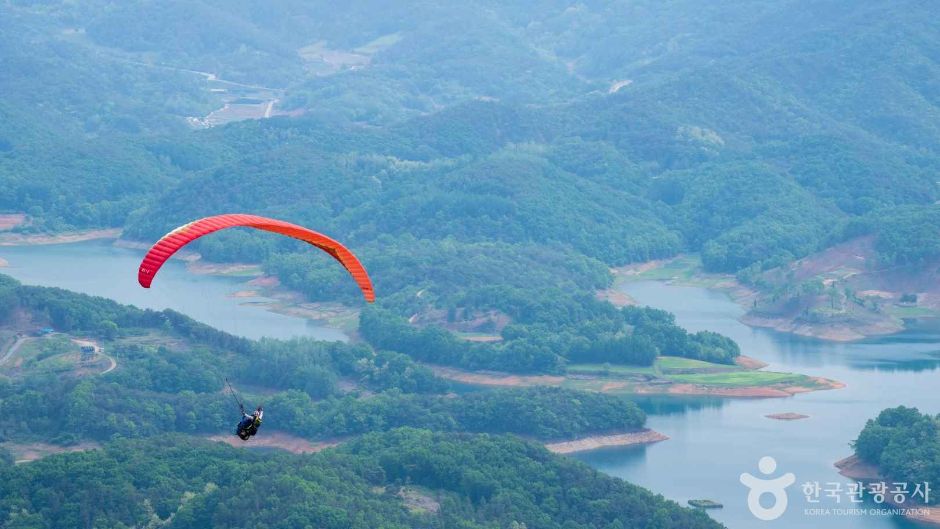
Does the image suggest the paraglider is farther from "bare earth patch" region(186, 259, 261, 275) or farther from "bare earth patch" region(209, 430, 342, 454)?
"bare earth patch" region(186, 259, 261, 275)

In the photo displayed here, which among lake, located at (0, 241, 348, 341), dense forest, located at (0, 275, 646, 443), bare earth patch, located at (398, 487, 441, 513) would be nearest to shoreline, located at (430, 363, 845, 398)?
dense forest, located at (0, 275, 646, 443)

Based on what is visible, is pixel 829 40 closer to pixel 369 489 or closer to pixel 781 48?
pixel 781 48

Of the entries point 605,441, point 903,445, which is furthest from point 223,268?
Answer: point 903,445

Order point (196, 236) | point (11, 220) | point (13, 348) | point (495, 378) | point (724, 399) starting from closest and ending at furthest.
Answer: point (196, 236)
point (13, 348)
point (724, 399)
point (495, 378)
point (11, 220)

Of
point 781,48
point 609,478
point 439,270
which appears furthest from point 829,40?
point 609,478

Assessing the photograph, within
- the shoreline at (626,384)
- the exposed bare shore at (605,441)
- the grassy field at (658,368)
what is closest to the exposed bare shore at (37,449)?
the exposed bare shore at (605,441)

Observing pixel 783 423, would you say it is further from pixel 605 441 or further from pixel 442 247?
pixel 442 247

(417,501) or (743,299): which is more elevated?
(743,299)

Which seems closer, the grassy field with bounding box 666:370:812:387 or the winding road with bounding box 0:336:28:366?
the winding road with bounding box 0:336:28:366
